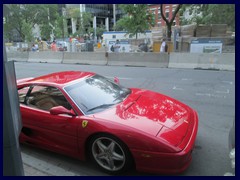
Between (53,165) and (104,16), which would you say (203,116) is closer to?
(53,165)

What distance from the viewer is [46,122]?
3420 millimetres

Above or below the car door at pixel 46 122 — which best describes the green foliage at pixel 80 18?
above

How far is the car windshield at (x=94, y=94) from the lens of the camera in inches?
132

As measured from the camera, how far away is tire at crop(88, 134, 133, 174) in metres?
2.87

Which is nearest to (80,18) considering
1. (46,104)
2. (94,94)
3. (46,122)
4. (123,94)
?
(123,94)

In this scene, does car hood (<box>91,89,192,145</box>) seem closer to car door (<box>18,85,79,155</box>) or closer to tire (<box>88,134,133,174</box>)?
tire (<box>88,134,133,174</box>)

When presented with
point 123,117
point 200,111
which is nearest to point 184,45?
point 200,111

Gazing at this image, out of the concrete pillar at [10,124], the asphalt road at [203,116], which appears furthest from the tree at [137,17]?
the concrete pillar at [10,124]

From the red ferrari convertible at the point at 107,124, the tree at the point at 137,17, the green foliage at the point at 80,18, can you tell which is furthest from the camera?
the green foliage at the point at 80,18

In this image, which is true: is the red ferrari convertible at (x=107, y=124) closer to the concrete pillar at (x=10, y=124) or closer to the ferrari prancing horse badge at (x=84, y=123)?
the ferrari prancing horse badge at (x=84, y=123)

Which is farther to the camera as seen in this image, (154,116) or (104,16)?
(104,16)

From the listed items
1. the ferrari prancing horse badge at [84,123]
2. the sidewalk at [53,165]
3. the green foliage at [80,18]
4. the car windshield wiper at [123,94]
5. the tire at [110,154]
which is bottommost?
the sidewalk at [53,165]

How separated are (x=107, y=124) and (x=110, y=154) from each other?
0.40 meters
